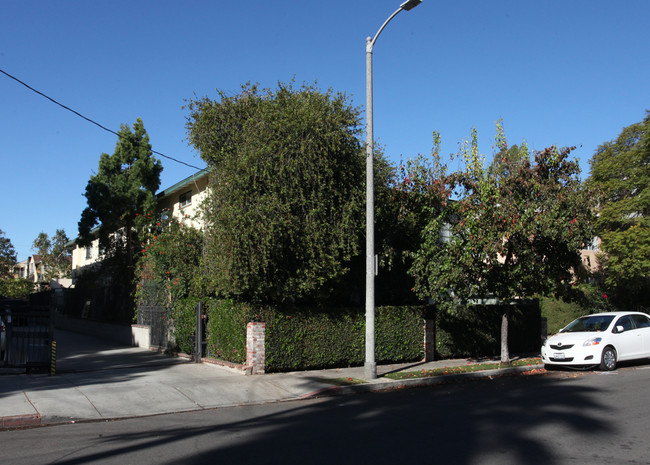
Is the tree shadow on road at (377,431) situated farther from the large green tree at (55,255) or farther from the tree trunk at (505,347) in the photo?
the large green tree at (55,255)

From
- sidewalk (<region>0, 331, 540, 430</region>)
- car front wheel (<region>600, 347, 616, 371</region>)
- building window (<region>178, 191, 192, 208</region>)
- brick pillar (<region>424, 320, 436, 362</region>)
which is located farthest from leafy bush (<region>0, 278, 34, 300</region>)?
car front wheel (<region>600, 347, 616, 371</region>)

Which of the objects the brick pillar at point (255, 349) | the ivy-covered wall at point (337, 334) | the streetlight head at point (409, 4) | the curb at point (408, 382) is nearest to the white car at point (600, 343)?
the curb at point (408, 382)

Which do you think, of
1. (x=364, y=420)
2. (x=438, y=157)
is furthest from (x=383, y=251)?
(x=364, y=420)

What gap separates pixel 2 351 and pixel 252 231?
675 cm

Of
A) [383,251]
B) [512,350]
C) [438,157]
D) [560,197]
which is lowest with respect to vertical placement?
[512,350]

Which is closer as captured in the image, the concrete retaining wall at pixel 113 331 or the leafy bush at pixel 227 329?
the leafy bush at pixel 227 329

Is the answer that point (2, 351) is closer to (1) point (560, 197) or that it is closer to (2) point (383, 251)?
(2) point (383, 251)

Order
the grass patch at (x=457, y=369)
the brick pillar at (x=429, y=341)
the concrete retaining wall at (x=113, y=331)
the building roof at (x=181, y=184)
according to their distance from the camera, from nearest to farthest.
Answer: the grass patch at (x=457, y=369) < the brick pillar at (x=429, y=341) < the concrete retaining wall at (x=113, y=331) < the building roof at (x=181, y=184)

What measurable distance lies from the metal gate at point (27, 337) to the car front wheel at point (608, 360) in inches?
556

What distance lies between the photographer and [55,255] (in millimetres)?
60656

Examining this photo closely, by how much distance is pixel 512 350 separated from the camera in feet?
62.4

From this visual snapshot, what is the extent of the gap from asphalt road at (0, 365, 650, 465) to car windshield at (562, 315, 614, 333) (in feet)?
13.4

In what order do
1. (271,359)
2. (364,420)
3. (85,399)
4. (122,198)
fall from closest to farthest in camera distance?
(364,420)
(85,399)
(271,359)
(122,198)

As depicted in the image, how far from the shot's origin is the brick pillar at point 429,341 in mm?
16641
